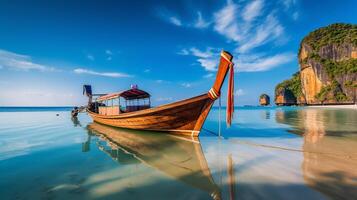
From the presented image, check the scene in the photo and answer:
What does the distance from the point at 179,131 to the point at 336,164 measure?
281 inches

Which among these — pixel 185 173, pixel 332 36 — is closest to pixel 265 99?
pixel 332 36

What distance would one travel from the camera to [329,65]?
71938 millimetres

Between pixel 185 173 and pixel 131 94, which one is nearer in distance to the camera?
pixel 185 173

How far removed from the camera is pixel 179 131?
35.6 feet

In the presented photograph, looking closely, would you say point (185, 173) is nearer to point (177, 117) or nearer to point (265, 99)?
point (177, 117)

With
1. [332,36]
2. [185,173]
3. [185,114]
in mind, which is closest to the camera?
[185,173]

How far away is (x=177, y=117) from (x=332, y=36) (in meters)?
97.1

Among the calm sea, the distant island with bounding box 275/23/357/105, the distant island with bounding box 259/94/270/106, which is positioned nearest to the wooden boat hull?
the calm sea

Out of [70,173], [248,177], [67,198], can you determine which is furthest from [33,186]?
[248,177]

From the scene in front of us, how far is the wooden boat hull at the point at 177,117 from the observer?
9.51 meters

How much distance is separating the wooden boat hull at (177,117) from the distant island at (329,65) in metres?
79.7

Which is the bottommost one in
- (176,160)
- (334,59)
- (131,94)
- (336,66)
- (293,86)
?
(176,160)

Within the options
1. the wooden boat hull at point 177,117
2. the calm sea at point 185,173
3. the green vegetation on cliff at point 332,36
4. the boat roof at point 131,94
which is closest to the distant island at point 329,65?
the green vegetation on cliff at point 332,36

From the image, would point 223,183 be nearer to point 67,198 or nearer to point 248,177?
point 248,177
